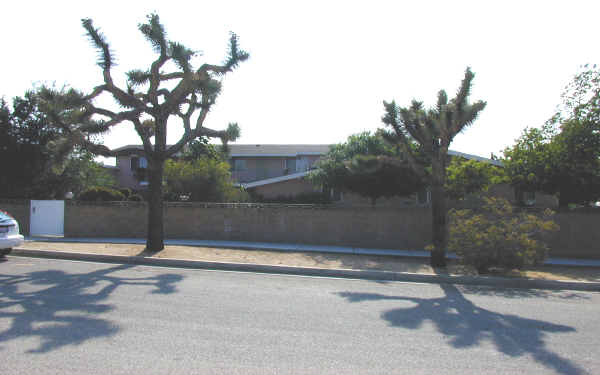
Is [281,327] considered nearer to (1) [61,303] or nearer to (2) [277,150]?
(1) [61,303]

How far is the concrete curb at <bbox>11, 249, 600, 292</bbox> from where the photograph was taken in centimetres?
984

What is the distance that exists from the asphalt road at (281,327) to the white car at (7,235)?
2.26m

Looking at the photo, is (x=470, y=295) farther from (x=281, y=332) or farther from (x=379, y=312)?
(x=281, y=332)

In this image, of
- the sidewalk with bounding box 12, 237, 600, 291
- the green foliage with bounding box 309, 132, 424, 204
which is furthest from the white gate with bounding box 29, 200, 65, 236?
the green foliage with bounding box 309, 132, 424, 204

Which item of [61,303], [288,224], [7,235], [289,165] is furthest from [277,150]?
[61,303]

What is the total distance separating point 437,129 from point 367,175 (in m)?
7.08

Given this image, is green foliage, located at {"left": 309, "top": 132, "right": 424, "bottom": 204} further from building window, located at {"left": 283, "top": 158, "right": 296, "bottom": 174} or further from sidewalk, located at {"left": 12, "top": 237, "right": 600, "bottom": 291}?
building window, located at {"left": 283, "top": 158, "right": 296, "bottom": 174}

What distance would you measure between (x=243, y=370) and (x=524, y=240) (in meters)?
8.85

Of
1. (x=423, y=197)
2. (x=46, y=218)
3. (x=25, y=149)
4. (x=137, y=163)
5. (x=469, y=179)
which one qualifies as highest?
(x=137, y=163)

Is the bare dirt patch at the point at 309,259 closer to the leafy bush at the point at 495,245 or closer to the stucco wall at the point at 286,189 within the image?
the leafy bush at the point at 495,245

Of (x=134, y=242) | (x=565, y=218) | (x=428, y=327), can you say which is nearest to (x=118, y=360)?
(x=428, y=327)

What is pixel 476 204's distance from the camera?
14.9m

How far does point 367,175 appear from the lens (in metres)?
18.3

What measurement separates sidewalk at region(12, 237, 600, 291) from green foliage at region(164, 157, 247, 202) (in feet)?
14.2
